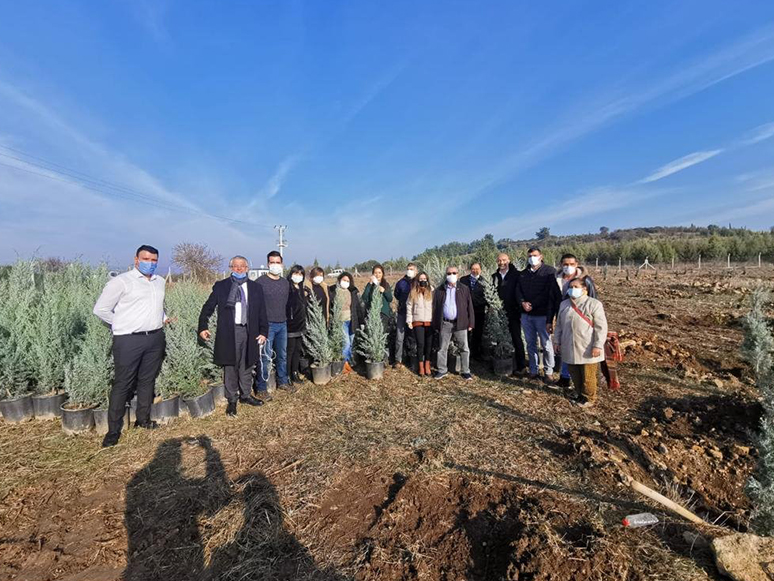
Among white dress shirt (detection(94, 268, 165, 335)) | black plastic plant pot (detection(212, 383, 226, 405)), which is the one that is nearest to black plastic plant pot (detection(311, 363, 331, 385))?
black plastic plant pot (detection(212, 383, 226, 405))

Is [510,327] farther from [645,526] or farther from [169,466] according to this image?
[169,466]

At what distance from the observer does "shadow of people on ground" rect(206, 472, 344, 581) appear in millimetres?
2178

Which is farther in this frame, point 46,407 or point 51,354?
point 51,354

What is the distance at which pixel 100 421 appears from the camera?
4.07 metres

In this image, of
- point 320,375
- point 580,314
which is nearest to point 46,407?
point 320,375

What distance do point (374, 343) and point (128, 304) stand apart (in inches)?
132

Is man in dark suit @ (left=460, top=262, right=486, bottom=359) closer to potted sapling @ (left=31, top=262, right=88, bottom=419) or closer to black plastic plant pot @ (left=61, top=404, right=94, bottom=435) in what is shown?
black plastic plant pot @ (left=61, top=404, right=94, bottom=435)

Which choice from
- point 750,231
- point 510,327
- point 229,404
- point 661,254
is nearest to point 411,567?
point 229,404

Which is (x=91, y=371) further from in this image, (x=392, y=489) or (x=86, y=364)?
(x=392, y=489)

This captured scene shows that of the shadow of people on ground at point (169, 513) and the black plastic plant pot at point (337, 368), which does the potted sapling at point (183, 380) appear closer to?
the shadow of people on ground at point (169, 513)

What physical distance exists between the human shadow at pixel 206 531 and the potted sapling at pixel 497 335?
3967 millimetres

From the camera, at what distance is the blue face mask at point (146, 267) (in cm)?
398

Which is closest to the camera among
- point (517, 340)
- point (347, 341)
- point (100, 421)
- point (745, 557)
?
point (745, 557)

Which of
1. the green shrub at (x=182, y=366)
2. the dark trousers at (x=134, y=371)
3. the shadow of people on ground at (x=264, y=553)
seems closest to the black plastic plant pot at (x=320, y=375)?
the green shrub at (x=182, y=366)
